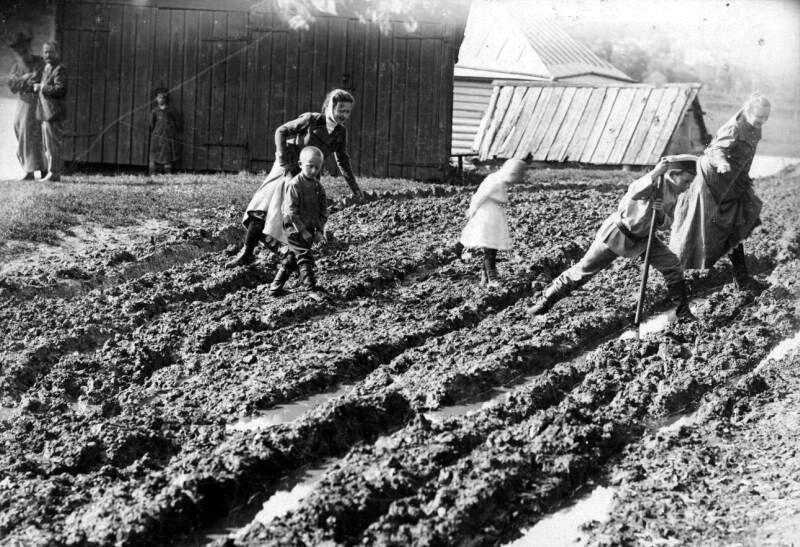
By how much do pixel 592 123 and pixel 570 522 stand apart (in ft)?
47.1

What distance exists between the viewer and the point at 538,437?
19.2 feet

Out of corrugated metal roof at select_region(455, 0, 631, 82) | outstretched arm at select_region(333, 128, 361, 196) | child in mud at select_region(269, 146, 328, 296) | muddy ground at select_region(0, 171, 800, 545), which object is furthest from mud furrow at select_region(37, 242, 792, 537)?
corrugated metal roof at select_region(455, 0, 631, 82)

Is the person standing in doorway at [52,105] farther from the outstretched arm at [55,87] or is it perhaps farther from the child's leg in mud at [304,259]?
the child's leg in mud at [304,259]

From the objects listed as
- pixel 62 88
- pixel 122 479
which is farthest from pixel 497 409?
pixel 62 88

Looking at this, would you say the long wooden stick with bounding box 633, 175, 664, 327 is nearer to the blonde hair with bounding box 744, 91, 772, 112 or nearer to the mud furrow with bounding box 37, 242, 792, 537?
the mud furrow with bounding box 37, 242, 792, 537

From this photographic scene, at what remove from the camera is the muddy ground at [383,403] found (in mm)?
4945

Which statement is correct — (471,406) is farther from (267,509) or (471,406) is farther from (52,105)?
(52,105)

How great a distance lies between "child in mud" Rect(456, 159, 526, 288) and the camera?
928 cm

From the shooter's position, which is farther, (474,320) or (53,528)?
(474,320)

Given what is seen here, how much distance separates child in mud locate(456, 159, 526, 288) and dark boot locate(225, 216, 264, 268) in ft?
6.01

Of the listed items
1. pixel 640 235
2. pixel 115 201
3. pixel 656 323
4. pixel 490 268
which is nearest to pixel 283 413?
pixel 640 235

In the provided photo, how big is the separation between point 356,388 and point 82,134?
1078cm

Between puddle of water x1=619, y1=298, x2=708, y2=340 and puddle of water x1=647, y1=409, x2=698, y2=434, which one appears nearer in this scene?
puddle of water x1=647, y1=409, x2=698, y2=434

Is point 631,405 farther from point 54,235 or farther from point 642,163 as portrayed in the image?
point 642,163
